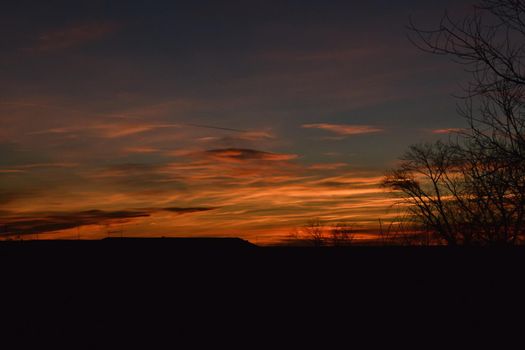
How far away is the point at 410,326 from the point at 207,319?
4.10m

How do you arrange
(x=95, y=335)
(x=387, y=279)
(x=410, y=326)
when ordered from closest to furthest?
1. (x=95, y=335)
2. (x=410, y=326)
3. (x=387, y=279)

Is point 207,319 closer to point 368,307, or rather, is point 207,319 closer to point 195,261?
point 195,261

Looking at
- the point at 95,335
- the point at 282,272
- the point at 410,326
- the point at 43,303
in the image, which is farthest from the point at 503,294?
the point at 43,303

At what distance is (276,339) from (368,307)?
2.12m

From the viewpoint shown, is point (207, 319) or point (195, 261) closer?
point (207, 319)

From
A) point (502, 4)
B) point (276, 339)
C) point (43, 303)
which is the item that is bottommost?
point (276, 339)

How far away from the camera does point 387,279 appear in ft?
40.9

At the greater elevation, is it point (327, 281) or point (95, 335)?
point (327, 281)

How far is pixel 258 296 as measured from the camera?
11961 millimetres

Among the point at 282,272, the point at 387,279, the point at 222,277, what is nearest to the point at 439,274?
the point at 387,279

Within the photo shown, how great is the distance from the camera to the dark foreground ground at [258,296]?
11.2 m

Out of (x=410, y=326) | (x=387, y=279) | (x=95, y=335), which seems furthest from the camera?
(x=387, y=279)

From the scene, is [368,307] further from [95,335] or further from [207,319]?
[95,335]

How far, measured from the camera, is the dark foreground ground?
1116cm
